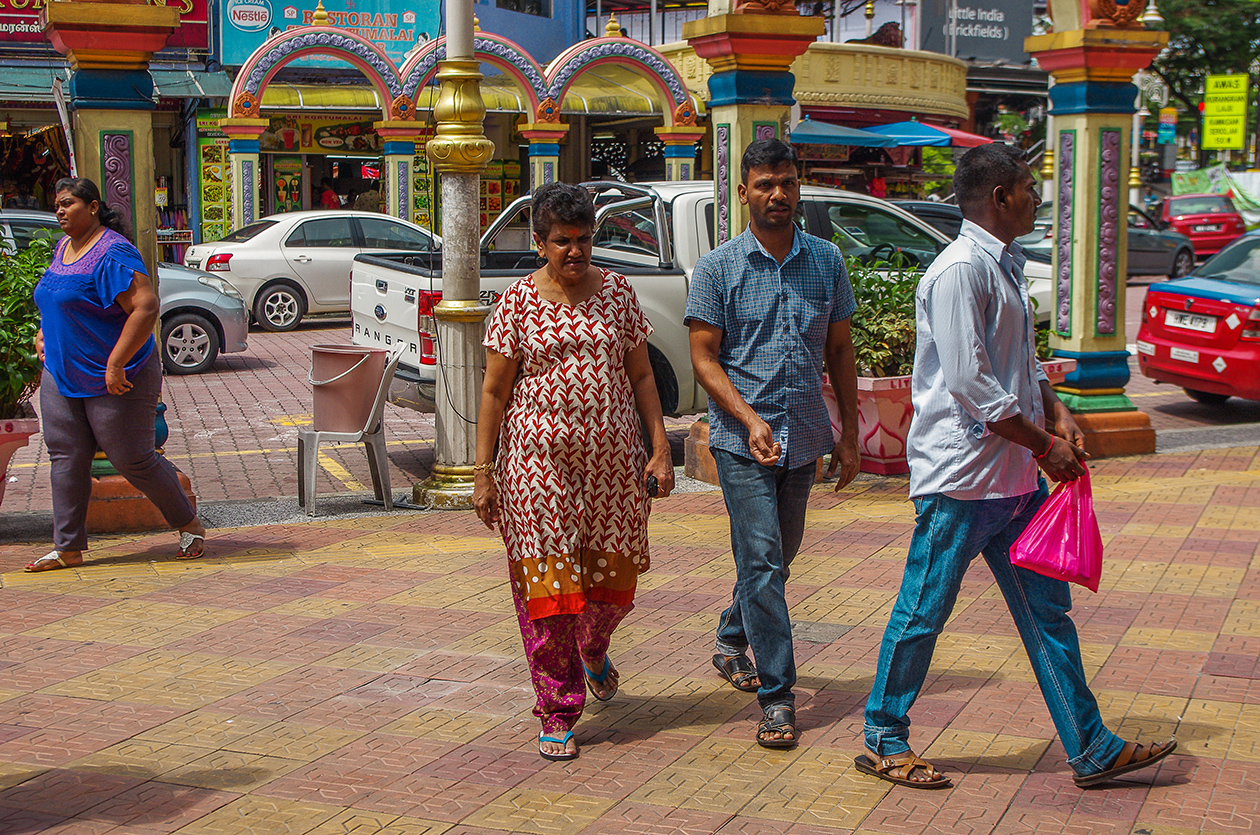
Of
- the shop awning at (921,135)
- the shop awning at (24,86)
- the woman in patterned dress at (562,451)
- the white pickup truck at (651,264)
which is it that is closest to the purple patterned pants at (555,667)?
the woman in patterned dress at (562,451)

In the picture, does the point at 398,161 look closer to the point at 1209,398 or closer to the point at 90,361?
the point at 1209,398

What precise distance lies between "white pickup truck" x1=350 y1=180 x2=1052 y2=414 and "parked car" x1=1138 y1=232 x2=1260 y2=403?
101 inches

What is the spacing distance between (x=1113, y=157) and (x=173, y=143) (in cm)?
1837

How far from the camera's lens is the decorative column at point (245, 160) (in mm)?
20047

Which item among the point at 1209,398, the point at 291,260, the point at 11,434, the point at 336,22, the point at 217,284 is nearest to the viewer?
the point at 11,434

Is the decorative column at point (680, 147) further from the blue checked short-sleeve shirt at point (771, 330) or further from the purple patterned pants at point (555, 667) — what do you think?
the purple patterned pants at point (555, 667)

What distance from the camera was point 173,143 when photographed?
2320 cm

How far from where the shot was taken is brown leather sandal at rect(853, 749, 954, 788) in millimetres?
3889

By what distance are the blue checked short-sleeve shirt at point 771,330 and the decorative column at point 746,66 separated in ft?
12.8

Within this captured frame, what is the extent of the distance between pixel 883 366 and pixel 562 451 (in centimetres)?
474

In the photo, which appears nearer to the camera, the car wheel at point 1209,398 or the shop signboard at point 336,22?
the car wheel at point 1209,398

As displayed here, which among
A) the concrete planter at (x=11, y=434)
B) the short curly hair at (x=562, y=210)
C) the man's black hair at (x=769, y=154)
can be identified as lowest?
the concrete planter at (x=11, y=434)

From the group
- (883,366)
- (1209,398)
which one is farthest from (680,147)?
(883,366)

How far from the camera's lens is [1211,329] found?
1088 centimetres
